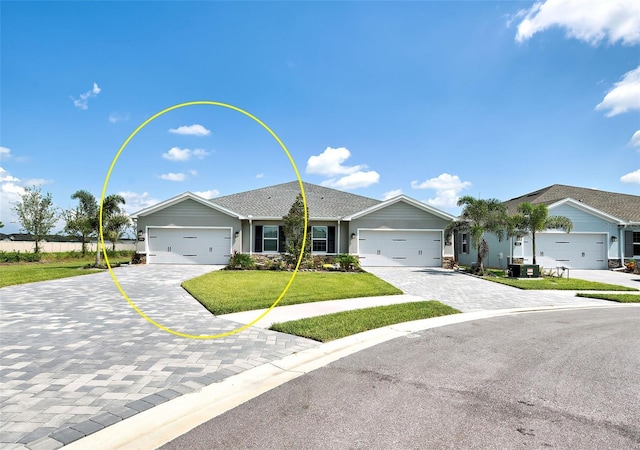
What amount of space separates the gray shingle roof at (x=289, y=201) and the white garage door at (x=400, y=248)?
259 centimetres

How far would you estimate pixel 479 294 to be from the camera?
13422 millimetres

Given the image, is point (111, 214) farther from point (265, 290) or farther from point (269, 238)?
point (265, 290)

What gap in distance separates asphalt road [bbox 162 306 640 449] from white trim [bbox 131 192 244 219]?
18167 mm

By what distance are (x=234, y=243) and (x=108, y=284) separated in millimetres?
10123

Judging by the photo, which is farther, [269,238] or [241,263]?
[269,238]

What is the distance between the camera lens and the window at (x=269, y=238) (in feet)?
79.2

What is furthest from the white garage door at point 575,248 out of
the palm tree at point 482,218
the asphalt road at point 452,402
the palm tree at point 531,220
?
the asphalt road at point 452,402

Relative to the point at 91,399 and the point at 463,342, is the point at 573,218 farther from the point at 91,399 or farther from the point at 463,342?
the point at 91,399

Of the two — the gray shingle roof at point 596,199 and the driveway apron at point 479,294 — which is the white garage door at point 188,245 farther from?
the gray shingle roof at point 596,199

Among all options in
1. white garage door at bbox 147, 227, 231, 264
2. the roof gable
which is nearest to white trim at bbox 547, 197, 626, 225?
the roof gable

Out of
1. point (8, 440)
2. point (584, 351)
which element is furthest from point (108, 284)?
point (584, 351)

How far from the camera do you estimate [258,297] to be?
1112cm

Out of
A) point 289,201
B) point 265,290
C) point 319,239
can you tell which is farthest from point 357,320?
point 289,201

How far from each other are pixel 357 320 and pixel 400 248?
16279 millimetres
